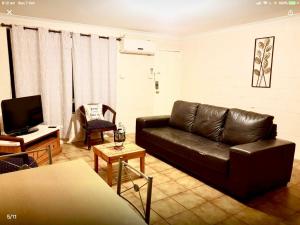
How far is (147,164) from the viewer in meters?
3.57

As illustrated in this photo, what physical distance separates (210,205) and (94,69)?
333cm

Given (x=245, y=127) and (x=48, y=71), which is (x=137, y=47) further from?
(x=245, y=127)

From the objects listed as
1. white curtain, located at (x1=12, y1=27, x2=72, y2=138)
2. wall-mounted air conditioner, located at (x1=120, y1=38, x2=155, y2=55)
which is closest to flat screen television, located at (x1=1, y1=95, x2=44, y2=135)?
white curtain, located at (x1=12, y1=27, x2=72, y2=138)

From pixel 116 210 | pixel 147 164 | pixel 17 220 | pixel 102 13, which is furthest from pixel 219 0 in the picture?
pixel 17 220

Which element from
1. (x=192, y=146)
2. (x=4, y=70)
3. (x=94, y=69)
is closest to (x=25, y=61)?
(x=4, y=70)

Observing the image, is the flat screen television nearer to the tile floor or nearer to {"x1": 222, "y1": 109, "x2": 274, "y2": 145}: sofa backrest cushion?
the tile floor

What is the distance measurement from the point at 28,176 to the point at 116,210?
0.73 meters

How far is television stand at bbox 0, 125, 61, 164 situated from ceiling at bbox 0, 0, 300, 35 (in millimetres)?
1844

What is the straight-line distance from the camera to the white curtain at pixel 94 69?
14.6 ft

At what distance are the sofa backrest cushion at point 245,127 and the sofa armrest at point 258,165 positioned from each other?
152 mm

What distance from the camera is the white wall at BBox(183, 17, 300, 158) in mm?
3748

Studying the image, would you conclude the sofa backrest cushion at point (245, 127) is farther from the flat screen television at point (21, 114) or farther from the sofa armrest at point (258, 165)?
the flat screen television at point (21, 114)

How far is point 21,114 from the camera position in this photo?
3451 millimetres

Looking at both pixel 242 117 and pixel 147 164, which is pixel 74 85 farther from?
pixel 242 117
